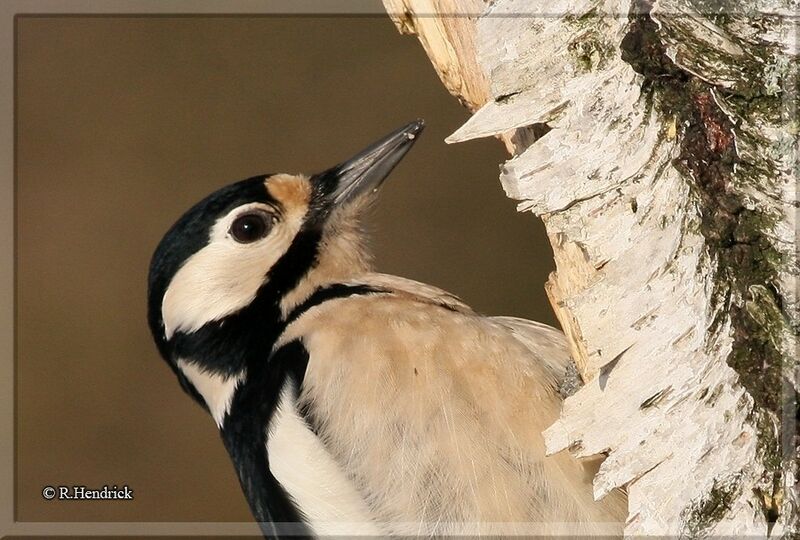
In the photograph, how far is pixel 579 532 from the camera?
161 cm

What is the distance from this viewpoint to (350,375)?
1.70 meters

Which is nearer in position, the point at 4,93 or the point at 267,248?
the point at 267,248

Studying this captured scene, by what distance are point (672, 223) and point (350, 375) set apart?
0.61m

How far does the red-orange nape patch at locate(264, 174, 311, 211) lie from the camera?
204 cm

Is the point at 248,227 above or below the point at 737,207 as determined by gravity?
above

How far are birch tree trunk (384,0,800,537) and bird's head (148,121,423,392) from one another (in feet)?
2.20

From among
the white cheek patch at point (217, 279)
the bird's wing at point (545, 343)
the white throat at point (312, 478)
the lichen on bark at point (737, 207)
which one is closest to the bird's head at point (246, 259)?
the white cheek patch at point (217, 279)

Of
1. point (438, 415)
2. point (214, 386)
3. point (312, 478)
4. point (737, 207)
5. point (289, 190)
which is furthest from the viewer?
point (289, 190)

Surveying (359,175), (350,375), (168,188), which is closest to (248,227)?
(359,175)

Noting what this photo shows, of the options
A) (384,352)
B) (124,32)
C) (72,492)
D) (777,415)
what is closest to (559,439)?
(777,415)

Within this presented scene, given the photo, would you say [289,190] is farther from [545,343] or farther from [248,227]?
[545,343]

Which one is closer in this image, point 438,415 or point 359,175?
point 438,415

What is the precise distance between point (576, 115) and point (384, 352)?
0.53 metres

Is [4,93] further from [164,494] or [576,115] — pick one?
[576,115]
